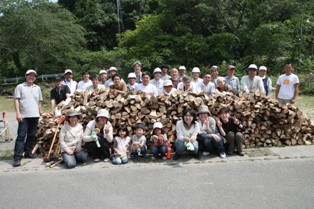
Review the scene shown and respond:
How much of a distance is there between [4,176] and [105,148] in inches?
77.7

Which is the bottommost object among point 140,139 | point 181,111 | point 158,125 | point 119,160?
point 119,160

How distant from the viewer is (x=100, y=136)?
6.46m

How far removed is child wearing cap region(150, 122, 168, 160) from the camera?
251 inches

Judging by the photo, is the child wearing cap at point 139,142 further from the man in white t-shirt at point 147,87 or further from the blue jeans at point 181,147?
the man in white t-shirt at point 147,87

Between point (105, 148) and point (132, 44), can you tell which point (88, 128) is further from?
point (132, 44)

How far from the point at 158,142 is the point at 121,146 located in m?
0.79

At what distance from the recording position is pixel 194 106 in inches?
274

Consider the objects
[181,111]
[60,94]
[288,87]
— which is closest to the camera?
[181,111]

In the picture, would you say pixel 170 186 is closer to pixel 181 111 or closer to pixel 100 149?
pixel 100 149

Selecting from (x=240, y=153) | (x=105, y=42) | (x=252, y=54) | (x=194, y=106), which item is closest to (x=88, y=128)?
(x=194, y=106)

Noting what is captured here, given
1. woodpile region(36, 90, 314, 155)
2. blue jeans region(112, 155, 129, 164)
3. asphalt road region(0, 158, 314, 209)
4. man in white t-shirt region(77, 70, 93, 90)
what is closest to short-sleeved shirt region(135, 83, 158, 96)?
woodpile region(36, 90, 314, 155)

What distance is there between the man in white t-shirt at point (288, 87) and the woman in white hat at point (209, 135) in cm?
225

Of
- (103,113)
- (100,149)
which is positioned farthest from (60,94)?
(100,149)

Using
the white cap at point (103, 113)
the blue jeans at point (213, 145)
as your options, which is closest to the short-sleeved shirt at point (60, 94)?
the white cap at point (103, 113)
